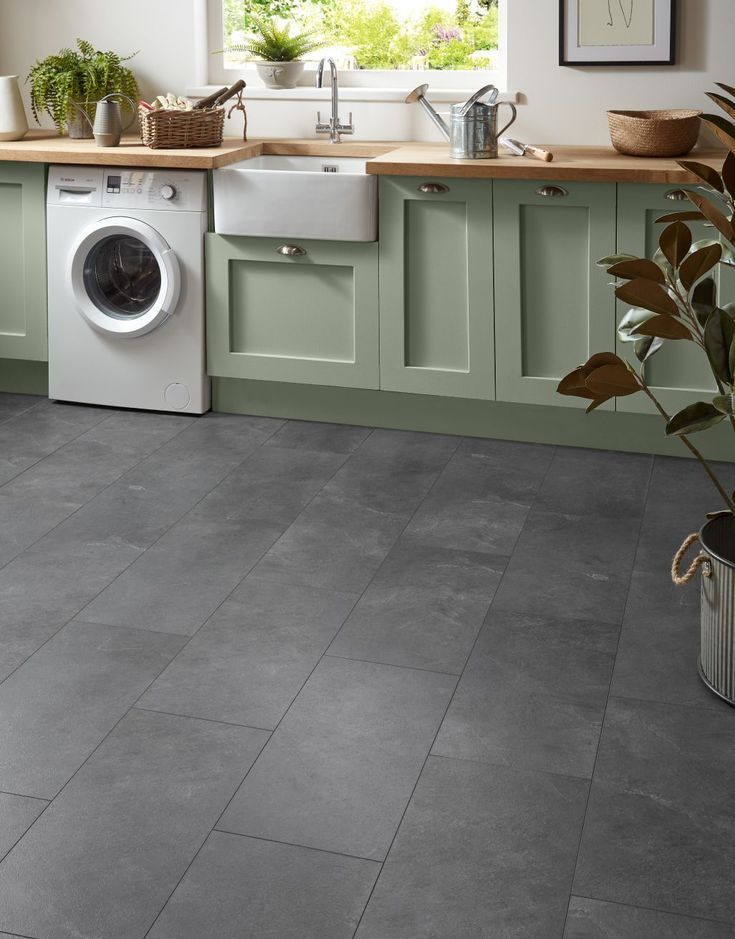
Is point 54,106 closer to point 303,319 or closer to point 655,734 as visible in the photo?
point 303,319

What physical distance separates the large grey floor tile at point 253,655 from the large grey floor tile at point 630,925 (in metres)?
0.73

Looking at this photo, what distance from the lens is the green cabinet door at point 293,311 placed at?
3.81 metres

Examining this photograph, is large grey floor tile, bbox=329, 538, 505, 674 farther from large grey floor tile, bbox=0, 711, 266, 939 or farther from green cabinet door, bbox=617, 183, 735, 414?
green cabinet door, bbox=617, 183, 735, 414

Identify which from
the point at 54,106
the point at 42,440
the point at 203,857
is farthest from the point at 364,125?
the point at 203,857

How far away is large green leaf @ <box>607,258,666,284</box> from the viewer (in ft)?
6.67

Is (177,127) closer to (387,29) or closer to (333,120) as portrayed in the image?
(333,120)

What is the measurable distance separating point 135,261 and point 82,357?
38cm

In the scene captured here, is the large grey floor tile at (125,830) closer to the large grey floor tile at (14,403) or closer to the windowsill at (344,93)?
the large grey floor tile at (14,403)

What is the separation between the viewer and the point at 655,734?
220cm

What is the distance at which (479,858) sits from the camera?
1.86m

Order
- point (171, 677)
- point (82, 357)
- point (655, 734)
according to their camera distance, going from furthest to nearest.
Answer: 1. point (82, 357)
2. point (171, 677)
3. point (655, 734)

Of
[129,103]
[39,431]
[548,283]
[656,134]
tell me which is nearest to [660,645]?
[548,283]

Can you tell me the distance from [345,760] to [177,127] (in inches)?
99.6

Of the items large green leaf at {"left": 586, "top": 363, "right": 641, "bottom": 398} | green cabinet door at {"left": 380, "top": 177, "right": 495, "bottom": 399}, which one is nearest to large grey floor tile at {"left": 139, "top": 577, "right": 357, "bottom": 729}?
large green leaf at {"left": 586, "top": 363, "right": 641, "bottom": 398}
